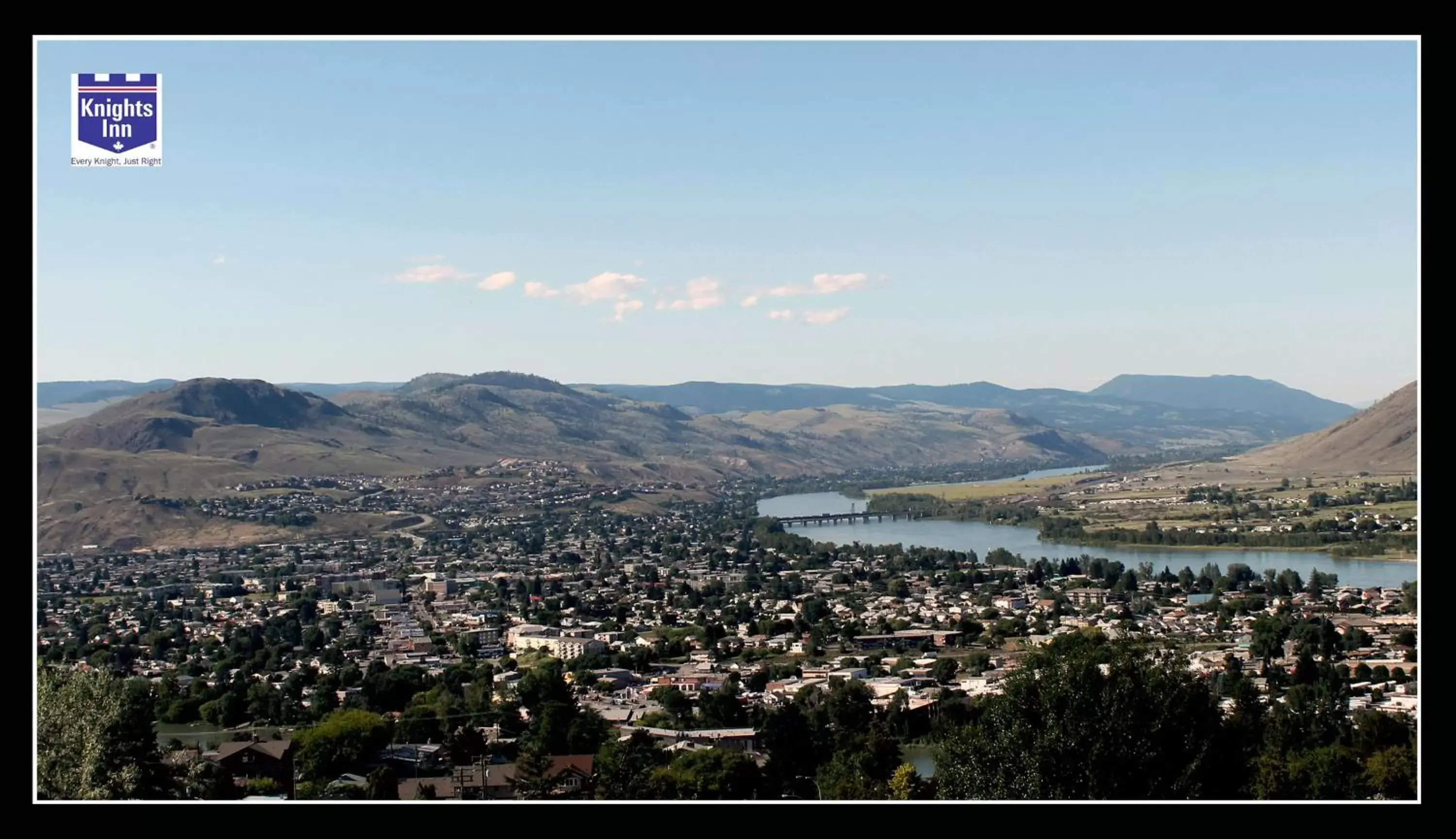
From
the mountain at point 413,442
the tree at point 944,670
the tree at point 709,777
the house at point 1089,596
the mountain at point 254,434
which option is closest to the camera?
the tree at point 709,777

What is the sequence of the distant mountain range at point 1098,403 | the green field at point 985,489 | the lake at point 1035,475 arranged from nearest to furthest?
1. the green field at point 985,489
2. the lake at point 1035,475
3. the distant mountain range at point 1098,403

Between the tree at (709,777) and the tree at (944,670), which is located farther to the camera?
the tree at (944,670)

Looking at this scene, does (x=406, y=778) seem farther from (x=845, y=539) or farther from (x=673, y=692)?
(x=845, y=539)

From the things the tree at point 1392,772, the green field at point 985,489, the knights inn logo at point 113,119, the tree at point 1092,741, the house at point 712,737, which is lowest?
the house at point 712,737

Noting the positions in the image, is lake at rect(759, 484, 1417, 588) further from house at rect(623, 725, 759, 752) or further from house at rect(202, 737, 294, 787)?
house at rect(202, 737, 294, 787)

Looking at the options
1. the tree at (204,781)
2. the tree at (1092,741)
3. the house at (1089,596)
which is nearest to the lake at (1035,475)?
the house at (1089,596)

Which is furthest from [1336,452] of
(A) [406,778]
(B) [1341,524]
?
(A) [406,778]

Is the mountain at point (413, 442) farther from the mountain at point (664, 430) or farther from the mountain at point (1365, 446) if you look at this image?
the mountain at point (1365, 446)

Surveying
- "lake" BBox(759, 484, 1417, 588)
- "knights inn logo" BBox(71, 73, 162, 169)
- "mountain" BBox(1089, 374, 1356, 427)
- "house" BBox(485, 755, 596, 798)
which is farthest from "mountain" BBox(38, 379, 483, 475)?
"mountain" BBox(1089, 374, 1356, 427)
